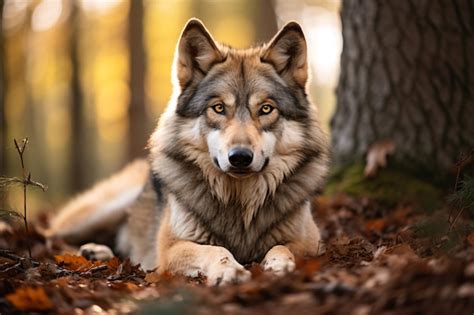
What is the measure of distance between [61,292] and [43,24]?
18.7 meters

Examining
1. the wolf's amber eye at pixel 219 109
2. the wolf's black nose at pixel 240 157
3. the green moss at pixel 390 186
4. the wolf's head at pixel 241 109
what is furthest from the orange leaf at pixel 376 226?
the wolf's amber eye at pixel 219 109

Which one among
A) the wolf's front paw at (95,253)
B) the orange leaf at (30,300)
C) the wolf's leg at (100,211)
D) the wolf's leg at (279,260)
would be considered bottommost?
the wolf's front paw at (95,253)

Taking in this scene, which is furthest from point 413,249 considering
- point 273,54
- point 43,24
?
point 43,24

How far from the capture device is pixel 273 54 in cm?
510

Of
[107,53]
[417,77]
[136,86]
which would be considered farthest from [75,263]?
[107,53]

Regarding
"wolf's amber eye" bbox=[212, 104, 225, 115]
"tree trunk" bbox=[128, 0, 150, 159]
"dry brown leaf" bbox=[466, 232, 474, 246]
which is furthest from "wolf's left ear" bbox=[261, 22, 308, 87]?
"tree trunk" bbox=[128, 0, 150, 159]

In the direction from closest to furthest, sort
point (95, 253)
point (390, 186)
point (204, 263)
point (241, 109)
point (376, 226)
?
point (204, 263) < point (241, 109) < point (376, 226) < point (95, 253) < point (390, 186)

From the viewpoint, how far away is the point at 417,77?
6219mm

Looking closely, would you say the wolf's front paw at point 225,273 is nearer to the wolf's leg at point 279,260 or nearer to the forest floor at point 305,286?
the forest floor at point 305,286

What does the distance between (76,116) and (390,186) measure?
13.1m

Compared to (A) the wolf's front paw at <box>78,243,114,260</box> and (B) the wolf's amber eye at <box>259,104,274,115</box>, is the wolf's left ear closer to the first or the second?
(B) the wolf's amber eye at <box>259,104,274,115</box>

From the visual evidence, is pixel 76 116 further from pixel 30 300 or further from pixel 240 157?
pixel 30 300

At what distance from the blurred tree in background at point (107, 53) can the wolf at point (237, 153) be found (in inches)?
210

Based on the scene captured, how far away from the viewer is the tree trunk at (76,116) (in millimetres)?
17625
